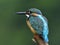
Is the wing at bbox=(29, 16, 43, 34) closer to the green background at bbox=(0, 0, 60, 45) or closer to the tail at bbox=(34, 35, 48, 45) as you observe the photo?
the tail at bbox=(34, 35, 48, 45)

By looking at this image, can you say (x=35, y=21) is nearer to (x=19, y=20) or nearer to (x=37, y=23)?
(x=37, y=23)

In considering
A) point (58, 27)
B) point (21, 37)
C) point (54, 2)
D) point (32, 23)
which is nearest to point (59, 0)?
point (54, 2)

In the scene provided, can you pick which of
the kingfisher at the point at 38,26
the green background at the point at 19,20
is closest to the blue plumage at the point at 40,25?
the kingfisher at the point at 38,26

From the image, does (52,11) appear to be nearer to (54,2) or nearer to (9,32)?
(54,2)

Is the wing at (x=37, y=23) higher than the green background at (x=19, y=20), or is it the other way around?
the wing at (x=37, y=23)

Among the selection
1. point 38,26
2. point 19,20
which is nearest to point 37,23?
point 38,26

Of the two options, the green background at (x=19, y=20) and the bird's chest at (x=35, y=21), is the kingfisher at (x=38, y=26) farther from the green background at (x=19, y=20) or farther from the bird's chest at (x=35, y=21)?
the green background at (x=19, y=20)

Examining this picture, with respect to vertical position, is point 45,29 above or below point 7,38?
above
